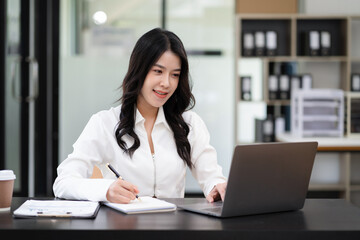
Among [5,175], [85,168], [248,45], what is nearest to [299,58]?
[248,45]

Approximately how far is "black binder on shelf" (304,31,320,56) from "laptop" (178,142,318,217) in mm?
3416

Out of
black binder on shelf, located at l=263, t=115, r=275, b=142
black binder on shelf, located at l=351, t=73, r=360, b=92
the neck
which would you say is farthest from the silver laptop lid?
black binder on shelf, located at l=351, t=73, r=360, b=92

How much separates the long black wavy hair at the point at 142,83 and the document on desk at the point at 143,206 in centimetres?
49

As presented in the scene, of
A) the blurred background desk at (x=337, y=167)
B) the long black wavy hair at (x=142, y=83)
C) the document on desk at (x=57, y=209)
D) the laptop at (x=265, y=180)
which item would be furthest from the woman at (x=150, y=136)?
the blurred background desk at (x=337, y=167)

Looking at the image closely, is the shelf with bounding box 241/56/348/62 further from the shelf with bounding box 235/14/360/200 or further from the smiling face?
the smiling face

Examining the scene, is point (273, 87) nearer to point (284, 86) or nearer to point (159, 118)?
point (284, 86)

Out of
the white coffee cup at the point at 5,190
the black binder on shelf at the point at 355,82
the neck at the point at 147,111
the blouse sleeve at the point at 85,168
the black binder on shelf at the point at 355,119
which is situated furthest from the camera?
the black binder on shelf at the point at 355,82

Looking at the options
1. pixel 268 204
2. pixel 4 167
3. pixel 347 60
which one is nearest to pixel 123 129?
pixel 268 204

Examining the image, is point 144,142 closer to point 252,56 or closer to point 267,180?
point 267,180

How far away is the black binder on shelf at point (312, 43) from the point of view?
196 inches

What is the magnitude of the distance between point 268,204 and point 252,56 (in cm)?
340

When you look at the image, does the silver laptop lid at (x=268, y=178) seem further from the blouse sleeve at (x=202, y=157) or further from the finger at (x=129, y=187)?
the blouse sleeve at (x=202, y=157)

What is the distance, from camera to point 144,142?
228cm

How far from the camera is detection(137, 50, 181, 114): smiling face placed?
7.29 feet
